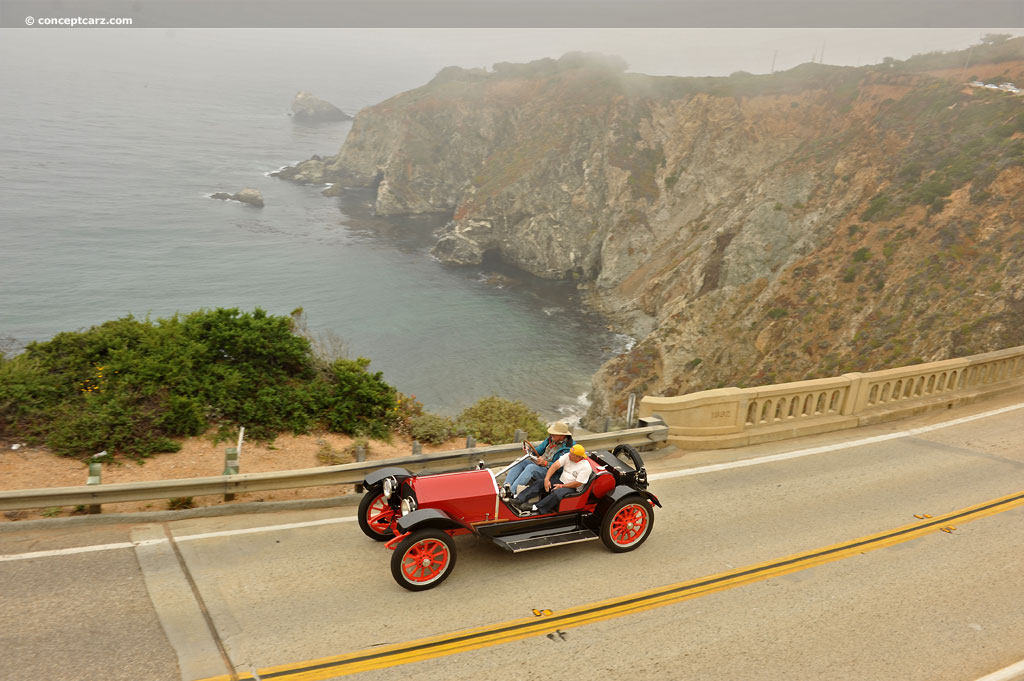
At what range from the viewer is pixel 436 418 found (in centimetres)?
1359

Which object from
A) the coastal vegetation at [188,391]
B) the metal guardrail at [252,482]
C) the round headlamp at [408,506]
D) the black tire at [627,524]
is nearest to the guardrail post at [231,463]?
the metal guardrail at [252,482]

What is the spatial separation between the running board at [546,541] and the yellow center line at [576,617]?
0.86 meters

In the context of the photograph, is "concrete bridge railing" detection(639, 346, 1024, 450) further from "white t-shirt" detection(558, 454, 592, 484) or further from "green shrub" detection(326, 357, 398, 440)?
"green shrub" detection(326, 357, 398, 440)

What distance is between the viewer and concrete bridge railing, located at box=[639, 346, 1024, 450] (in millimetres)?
11836

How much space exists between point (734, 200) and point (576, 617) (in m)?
57.5

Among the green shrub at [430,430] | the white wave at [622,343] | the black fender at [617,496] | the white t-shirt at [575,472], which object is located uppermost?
the white t-shirt at [575,472]

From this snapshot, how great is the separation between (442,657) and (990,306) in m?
30.6

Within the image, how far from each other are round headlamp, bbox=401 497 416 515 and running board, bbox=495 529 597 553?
1086mm

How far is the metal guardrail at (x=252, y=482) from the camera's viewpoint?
8031 millimetres

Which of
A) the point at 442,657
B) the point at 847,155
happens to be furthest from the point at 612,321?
the point at 442,657

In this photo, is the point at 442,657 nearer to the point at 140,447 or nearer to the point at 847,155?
the point at 140,447

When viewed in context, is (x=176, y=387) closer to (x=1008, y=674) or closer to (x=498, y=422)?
(x=498, y=422)

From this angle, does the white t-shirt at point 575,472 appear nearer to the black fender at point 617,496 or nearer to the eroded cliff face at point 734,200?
the black fender at point 617,496

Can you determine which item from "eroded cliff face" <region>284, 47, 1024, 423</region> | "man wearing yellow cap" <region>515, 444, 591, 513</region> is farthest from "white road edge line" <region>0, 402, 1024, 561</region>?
"eroded cliff face" <region>284, 47, 1024, 423</region>
